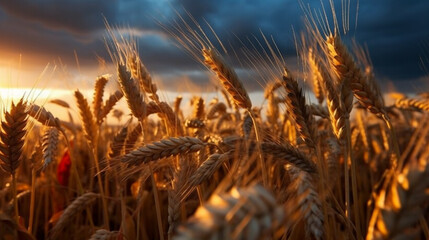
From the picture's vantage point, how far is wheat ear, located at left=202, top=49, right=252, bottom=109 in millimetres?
2150

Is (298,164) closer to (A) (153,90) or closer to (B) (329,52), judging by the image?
(B) (329,52)

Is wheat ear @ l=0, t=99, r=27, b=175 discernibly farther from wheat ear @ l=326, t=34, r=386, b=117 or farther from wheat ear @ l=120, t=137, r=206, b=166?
wheat ear @ l=326, t=34, r=386, b=117

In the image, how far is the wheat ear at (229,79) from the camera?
215 centimetres

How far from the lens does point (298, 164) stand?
71.1 inches

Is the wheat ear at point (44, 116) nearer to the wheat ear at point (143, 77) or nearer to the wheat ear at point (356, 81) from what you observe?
the wheat ear at point (143, 77)

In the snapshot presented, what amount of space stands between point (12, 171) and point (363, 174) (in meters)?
3.60

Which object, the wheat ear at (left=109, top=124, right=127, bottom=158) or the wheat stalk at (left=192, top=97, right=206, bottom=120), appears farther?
the wheat stalk at (left=192, top=97, right=206, bottom=120)

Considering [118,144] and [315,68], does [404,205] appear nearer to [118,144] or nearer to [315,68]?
[315,68]

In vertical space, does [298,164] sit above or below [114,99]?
below

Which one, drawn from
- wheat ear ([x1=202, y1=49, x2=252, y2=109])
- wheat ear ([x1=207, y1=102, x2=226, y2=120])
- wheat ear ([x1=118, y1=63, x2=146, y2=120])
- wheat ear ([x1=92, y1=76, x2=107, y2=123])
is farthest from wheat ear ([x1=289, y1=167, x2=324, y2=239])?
wheat ear ([x1=207, y1=102, x2=226, y2=120])

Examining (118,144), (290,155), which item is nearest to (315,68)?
(290,155)

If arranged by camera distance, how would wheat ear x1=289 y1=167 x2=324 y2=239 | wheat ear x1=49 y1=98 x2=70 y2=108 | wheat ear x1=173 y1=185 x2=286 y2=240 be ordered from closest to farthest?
wheat ear x1=173 y1=185 x2=286 y2=240, wheat ear x1=289 y1=167 x2=324 y2=239, wheat ear x1=49 y1=98 x2=70 y2=108

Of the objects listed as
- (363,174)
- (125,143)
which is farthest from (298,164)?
(363,174)

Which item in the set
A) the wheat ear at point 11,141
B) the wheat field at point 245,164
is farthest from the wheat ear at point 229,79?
the wheat ear at point 11,141
